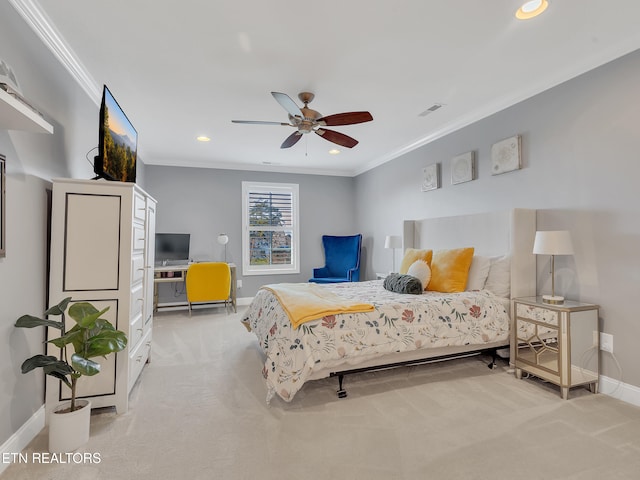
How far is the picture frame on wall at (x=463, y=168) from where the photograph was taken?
3676mm

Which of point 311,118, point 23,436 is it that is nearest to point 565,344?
point 311,118

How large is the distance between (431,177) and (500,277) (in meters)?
1.72

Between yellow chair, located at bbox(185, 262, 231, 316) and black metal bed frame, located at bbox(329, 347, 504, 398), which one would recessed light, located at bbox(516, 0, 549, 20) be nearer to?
black metal bed frame, located at bbox(329, 347, 504, 398)

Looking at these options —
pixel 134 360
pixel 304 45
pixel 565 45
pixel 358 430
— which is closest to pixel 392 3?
pixel 304 45

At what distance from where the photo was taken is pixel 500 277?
3047 mm

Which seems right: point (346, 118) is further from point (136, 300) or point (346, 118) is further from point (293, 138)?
point (136, 300)

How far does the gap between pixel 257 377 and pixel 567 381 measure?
7.55 feet

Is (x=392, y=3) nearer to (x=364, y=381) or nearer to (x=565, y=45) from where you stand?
(x=565, y=45)

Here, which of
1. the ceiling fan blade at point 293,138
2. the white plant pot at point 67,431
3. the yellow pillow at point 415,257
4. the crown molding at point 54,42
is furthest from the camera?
the yellow pillow at point 415,257

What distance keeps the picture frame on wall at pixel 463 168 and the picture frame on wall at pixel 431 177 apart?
0.88ft

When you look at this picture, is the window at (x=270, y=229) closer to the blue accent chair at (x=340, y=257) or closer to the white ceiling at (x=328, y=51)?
the blue accent chair at (x=340, y=257)

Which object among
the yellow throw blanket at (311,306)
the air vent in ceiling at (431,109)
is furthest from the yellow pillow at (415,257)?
the air vent in ceiling at (431,109)

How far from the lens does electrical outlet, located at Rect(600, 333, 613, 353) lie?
2.41m

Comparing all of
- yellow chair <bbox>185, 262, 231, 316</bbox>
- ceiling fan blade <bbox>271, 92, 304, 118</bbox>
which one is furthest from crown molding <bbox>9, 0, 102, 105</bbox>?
yellow chair <bbox>185, 262, 231, 316</bbox>
